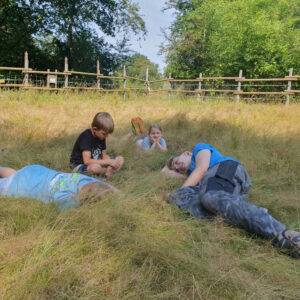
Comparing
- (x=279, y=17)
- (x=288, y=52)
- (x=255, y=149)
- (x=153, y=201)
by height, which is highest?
(x=279, y=17)

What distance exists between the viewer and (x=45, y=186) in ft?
6.07

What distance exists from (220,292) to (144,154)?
2.58 metres

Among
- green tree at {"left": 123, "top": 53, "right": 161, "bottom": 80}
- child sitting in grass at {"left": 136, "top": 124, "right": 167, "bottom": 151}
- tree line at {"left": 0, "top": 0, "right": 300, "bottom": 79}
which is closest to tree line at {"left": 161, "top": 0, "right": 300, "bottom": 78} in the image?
tree line at {"left": 0, "top": 0, "right": 300, "bottom": 79}

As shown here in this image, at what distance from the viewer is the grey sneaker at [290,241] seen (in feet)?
4.85

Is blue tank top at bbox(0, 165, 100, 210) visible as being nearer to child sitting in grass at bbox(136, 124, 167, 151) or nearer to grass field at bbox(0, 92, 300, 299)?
grass field at bbox(0, 92, 300, 299)

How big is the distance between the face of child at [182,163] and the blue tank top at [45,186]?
956mm

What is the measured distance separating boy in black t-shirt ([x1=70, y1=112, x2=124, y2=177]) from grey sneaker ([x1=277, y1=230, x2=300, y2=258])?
178cm

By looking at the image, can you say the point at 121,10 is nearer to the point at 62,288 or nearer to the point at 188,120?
the point at 188,120

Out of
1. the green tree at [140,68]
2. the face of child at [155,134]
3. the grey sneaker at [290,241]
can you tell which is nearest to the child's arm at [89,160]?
the face of child at [155,134]

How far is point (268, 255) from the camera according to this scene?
1509 millimetres

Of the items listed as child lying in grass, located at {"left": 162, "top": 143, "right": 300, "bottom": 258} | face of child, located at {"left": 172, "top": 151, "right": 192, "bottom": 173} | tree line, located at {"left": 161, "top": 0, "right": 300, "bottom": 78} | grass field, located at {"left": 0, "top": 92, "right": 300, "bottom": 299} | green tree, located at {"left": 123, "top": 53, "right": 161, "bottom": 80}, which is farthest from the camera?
green tree, located at {"left": 123, "top": 53, "right": 161, "bottom": 80}

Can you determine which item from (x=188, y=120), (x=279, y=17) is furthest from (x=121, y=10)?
(x=188, y=120)

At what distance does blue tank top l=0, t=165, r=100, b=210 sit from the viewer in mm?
1714

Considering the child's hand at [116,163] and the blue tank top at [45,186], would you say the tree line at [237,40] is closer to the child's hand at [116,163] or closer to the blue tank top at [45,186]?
the child's hand at [116,163]
